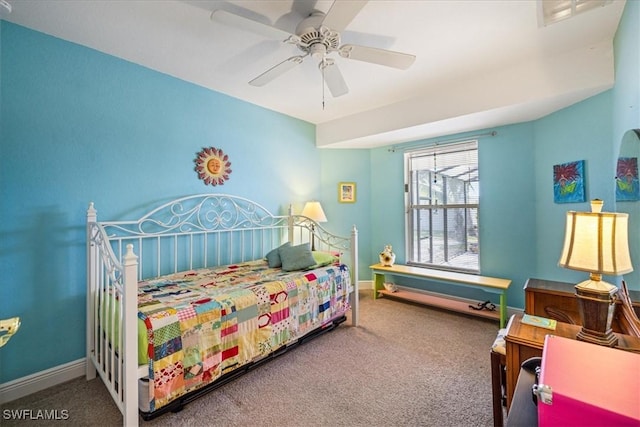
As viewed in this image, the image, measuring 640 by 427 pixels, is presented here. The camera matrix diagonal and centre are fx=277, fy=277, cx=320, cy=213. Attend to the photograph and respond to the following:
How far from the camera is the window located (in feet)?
11.5

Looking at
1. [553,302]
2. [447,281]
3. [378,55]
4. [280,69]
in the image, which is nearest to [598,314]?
[553,302]

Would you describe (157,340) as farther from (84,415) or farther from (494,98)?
(494,98)

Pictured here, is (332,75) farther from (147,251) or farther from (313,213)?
(147,251)

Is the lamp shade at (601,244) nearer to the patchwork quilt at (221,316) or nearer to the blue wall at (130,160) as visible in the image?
the blue wall at (130,160)

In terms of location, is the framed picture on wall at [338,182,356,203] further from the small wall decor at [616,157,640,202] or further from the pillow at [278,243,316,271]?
the small wall decor at [616,157,640,202]

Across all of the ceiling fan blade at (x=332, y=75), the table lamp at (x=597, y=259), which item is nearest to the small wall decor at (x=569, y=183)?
the table lamp at (x=597, y=259)

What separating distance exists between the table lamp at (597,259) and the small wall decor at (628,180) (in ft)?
1.15

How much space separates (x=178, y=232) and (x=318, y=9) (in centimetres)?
218

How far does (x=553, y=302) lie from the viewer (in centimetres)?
210

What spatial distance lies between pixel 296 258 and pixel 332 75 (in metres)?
1.66

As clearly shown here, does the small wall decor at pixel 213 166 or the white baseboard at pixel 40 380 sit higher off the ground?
the small wall decor at pixel 213 166

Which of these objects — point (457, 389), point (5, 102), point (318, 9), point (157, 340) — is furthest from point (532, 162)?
point (5, 102)

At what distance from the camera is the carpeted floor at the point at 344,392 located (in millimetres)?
1637

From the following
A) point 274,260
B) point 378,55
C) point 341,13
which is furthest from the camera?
point 274,260
